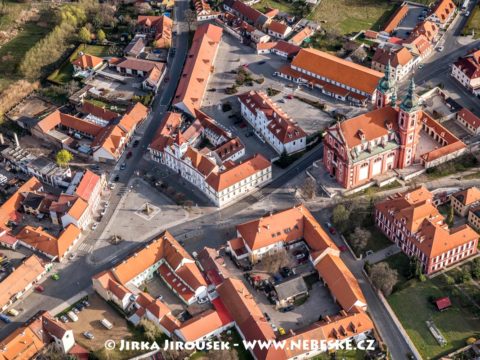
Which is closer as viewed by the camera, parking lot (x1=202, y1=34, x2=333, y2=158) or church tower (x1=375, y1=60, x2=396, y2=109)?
church tower (x1=375, y1=60, x2=396, y2=109)

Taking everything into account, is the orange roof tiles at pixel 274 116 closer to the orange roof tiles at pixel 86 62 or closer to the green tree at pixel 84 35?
the orange roof tiles at pixel 86 62

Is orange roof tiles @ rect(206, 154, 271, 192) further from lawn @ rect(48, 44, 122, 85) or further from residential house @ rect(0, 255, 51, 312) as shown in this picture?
lawn @ rect(48, 44, 122, 85)

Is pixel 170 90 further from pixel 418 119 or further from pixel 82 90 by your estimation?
pixel 418 119

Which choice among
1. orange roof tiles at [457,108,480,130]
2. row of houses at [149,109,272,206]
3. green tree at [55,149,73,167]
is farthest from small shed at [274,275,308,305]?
orange roof tiles at [457,108,480,130]

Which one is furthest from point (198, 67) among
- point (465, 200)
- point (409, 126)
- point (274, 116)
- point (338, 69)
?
point (465, 200)

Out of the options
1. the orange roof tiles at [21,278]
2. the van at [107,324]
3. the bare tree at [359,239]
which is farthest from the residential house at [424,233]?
the orange roof tiles at [21,278]

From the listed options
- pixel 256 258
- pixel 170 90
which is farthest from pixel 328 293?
pixel 170 90
